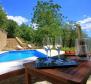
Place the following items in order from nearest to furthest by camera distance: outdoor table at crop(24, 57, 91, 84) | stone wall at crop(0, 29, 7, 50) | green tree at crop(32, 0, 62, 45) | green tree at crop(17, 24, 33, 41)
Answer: outdoor table at crop(24, 57, 91, 84), stone wall at crop(0, 29, 7, 50), green tree at crop(32, 0, 62, 45), green tree at crop(17, 24, 33, 41)

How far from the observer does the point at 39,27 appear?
19.7 meters

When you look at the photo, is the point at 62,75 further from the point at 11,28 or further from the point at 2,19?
the point at 2,19

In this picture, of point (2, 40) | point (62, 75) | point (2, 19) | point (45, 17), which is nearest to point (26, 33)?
point (2, 19)

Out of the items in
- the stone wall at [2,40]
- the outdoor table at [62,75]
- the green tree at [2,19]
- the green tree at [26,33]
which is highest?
the green tree at [2,19]

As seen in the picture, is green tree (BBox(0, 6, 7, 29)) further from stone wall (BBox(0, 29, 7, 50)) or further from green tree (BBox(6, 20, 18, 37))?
stone wall (BBox(0, 29, 7, 50))

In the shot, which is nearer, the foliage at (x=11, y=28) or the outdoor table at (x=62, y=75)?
the outdoor table at (x=62, y=75)


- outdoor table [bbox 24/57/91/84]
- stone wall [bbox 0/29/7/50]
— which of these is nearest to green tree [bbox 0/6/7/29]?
stone wall [bbox 0/29/7/50]

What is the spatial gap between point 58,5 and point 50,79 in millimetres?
18744

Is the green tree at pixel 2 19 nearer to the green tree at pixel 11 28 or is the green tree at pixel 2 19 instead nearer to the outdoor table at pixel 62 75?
the green tree at pixel 11 28

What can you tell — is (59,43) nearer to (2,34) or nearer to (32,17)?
(2,34)

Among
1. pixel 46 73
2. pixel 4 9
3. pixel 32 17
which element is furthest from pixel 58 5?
pixel 46 73

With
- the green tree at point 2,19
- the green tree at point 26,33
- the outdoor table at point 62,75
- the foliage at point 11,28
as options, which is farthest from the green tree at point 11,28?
the outdoor table at point 62,75

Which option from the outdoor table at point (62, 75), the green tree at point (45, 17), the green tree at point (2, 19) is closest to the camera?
the outdoor table at point (62, 75)

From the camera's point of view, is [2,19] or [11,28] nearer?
[11,28]
